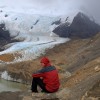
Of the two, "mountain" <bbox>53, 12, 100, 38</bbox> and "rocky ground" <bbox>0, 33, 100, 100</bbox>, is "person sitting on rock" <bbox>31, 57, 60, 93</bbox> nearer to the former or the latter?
"rocky ground" <bbox>0, 33, 100, 100</bbox>

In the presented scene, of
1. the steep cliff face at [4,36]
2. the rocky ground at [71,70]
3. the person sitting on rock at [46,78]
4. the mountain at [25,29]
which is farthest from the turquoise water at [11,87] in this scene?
the steep cliff face at [4,36]

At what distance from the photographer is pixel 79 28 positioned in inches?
2303

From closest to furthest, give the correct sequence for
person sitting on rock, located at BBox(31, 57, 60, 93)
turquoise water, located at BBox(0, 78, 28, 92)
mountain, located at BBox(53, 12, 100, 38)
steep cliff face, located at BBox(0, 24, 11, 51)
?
1. person sitting on rock, located at BBox(31, 57, 60, 93)
2. turquoise water, located at BBox(0, 78, 28, 92)
3. mountain, located at BBox(53, 12, 100, 38)
4. steep cliff face, located at BBox(0, 24, 11, 51)

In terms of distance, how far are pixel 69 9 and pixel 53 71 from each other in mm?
50218

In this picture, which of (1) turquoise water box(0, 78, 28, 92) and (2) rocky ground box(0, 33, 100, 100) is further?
(1) turquoise water box(0, 78, 28, 92)

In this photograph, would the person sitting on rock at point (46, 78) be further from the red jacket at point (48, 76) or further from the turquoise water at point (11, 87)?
the turquoise water at point (11, 87)

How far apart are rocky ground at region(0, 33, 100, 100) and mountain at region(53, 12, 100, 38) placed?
12.1 feet

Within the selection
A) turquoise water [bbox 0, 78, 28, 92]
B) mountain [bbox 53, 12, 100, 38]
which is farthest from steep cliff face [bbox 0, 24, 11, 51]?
turquoise water [bbox 0, 78, 28, 92]

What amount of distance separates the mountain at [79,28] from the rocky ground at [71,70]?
12.1 feet

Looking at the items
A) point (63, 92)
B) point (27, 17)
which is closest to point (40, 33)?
point (27, 17)

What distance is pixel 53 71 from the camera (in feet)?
48.1

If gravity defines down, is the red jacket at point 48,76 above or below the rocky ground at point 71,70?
above

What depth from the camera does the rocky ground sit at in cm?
1455

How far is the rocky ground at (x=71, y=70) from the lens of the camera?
14.6 m
